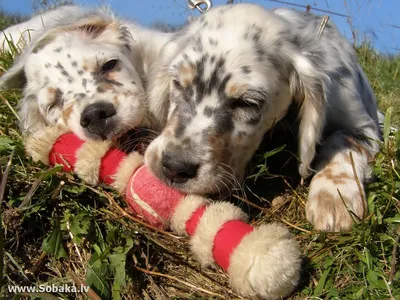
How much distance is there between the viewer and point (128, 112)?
3309mm

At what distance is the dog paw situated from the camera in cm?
267

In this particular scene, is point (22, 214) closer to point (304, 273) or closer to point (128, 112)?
point (128, 112)

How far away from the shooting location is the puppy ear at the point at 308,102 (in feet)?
10.1

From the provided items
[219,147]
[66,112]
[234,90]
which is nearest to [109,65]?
[66,112]

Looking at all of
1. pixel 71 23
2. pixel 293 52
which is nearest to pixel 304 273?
pixel 293 52

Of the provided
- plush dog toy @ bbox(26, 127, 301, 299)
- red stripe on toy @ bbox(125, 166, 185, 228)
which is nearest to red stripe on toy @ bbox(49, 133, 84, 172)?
plush dog toy @ bbox(26, 127, 301, 299)

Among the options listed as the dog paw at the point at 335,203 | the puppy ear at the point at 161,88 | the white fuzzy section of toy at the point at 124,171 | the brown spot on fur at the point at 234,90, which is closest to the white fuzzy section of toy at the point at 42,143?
the white fuzzy section of toy at the point at 124,171

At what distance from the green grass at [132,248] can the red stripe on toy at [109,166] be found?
0.07m

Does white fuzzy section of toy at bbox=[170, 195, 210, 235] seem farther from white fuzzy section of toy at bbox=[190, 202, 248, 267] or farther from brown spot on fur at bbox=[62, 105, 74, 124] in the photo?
brown spot on fur at bbox=[62, 105, 74, 124]

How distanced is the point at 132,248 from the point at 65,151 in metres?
0.84

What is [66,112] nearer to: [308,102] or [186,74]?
[186,74]

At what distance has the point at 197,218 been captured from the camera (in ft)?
Result: 8.18

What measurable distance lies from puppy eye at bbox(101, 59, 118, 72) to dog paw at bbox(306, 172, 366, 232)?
1.67 metres

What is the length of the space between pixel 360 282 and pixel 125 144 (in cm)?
167
